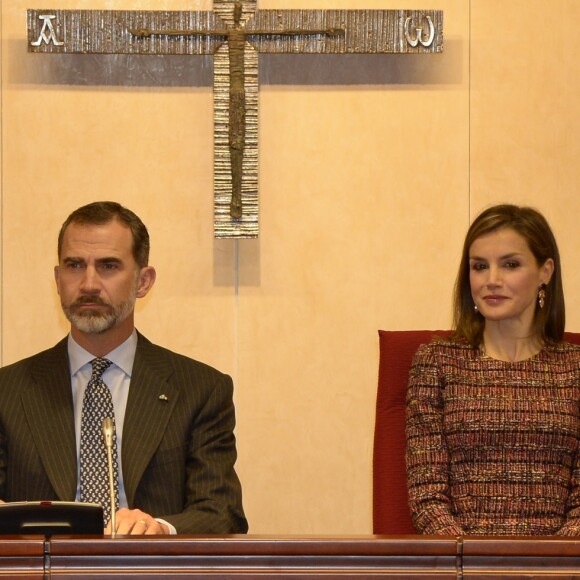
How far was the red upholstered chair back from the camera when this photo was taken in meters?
2.90

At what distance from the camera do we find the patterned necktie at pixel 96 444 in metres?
2.71

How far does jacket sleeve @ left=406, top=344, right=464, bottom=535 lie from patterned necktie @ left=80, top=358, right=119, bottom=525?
2.47ft

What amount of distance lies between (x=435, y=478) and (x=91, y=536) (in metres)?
1.17

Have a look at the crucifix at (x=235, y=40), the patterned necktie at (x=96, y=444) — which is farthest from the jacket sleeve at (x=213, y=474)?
the crucifix at (x=235, y=40)

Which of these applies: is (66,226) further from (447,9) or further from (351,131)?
(447,9)

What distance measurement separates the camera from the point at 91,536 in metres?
1.85

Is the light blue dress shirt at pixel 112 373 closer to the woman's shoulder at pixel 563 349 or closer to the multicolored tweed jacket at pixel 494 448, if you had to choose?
the multicolored tweed jacket at pixel 494 448

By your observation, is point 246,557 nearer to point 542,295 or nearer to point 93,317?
point 93,317

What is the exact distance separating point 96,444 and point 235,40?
1.53m

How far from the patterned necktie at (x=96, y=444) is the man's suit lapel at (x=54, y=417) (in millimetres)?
31

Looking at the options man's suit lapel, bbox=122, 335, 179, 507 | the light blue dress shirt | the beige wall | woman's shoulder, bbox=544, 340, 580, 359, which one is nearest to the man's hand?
man's suit lapel, bbox=122, 335, 179, 507

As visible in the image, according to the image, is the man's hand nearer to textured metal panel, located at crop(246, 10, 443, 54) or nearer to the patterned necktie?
the patterned necktie

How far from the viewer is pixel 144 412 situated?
2.81 meters

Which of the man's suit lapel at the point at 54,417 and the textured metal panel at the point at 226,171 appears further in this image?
the textured metal panel at the point at 226,171
